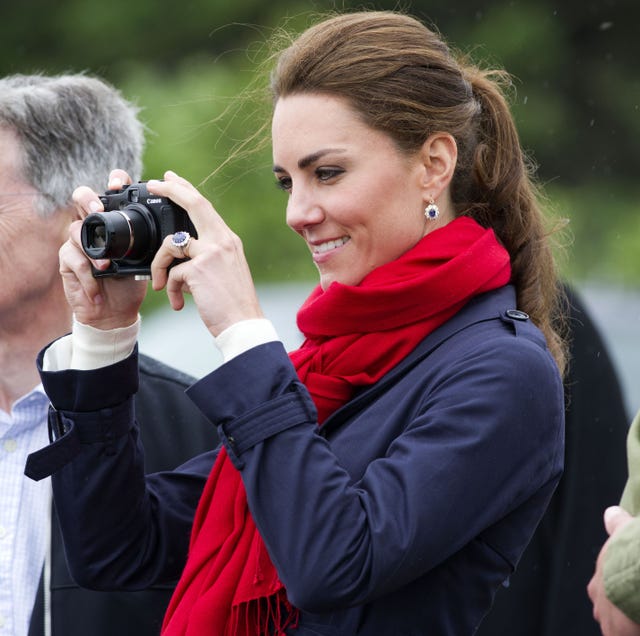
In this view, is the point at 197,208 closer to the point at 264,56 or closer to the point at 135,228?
the point at 135,228

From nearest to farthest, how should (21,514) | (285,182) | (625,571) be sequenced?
1. (625,571)
2. (285,182)
3. (21,514)

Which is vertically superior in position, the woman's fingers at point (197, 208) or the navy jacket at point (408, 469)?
the woman's fingers at point (197, 208)

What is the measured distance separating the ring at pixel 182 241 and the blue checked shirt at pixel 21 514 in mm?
784

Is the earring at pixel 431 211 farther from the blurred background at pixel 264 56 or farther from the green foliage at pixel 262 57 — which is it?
the green foliage at pixel 262 57

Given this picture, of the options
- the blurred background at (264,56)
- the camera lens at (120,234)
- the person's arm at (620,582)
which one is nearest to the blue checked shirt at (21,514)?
the camera lens at (120,234)

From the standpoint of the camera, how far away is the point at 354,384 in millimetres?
2150

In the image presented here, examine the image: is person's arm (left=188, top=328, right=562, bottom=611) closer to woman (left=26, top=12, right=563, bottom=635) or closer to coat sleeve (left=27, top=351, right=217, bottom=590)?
woman (left=26, top=12, right=563, bottom=635)

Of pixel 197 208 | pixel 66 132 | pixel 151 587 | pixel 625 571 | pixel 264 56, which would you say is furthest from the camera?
pixel 264 56

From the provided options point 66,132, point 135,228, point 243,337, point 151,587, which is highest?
point 66,132

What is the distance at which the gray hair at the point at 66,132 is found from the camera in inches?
115

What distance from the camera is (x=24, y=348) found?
9.48 ft

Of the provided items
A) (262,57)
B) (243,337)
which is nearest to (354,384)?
(243,337)

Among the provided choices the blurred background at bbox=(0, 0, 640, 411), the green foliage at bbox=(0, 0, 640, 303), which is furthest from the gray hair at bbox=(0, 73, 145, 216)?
the green foliage at bbox=(0, 0, 640, 303)

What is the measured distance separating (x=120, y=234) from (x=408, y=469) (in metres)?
0.64
